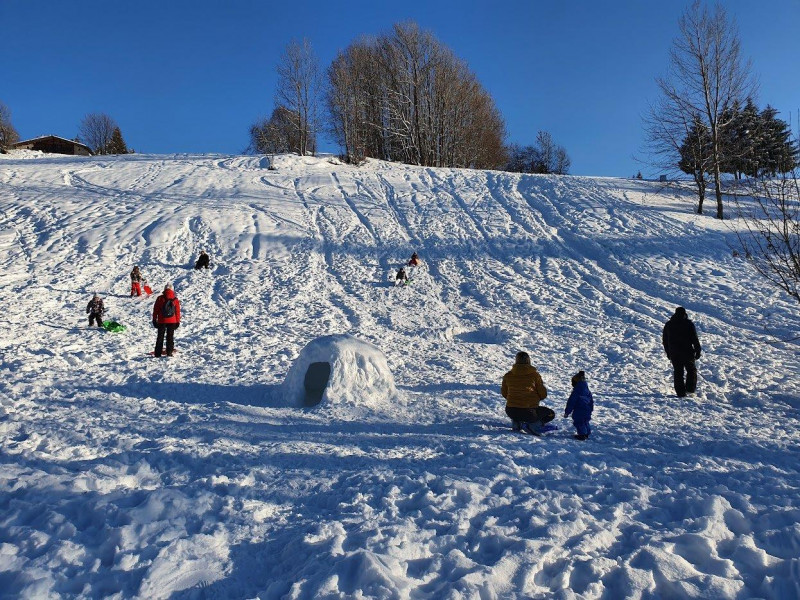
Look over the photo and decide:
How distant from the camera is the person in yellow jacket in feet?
25.3

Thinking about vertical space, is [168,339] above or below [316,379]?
above

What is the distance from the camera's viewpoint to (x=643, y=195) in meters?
30.6

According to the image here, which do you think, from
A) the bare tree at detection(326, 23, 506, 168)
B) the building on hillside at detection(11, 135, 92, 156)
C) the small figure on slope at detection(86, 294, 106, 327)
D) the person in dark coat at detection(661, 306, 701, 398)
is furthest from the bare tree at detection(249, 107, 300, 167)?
the person in dark coat at detection(661, 306, 701, 398)

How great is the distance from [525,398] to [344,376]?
3232mm

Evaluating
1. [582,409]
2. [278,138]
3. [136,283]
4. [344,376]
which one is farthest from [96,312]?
[278,138]

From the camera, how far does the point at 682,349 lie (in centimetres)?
1002

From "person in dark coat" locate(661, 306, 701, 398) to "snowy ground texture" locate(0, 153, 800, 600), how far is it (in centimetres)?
55

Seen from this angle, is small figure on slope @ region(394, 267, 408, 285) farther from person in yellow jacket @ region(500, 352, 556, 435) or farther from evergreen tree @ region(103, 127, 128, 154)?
evergreen tree @ region(103, 127, 128, 154)

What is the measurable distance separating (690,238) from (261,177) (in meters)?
26.0

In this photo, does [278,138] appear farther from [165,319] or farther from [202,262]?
[165,319]

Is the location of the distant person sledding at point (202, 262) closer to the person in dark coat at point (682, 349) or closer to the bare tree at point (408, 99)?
the person in dark coat at point (682, 349)

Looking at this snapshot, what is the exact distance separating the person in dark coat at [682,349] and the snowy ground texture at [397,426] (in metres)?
0.55

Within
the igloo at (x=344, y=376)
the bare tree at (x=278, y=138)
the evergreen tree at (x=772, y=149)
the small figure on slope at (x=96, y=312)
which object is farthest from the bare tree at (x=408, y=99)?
the igloo at (x=344, y=376)

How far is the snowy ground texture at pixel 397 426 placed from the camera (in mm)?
4160
